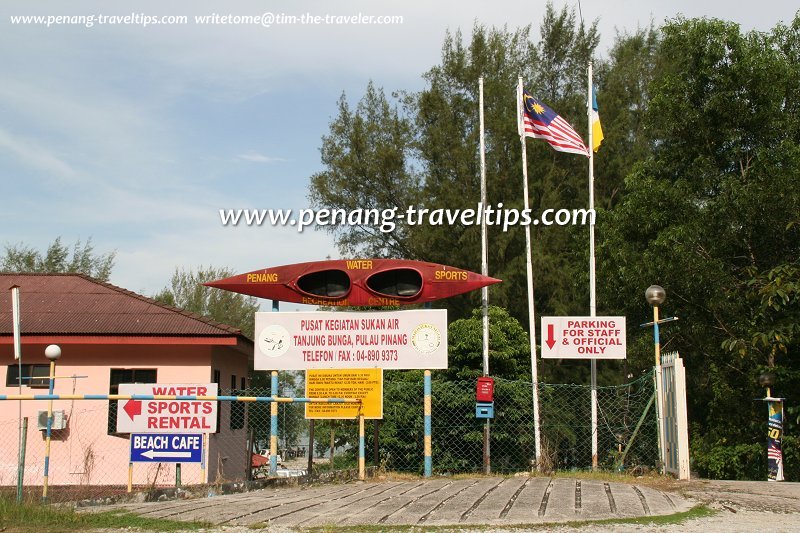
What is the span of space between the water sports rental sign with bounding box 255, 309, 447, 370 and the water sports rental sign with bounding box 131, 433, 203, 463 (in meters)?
2.17

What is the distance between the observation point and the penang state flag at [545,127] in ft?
64.8

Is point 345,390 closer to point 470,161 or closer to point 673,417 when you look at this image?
point 673,417

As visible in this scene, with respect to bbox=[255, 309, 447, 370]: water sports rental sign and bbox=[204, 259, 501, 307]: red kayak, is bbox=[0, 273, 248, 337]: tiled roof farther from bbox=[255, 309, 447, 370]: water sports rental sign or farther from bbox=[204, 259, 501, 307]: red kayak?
bbox=[255, 309, 447, 370]: water sports rental sign

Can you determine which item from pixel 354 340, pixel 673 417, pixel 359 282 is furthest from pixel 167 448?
pixel 673 417

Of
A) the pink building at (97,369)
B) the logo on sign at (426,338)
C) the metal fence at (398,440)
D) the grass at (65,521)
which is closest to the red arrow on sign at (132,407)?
the grass at (65,521)

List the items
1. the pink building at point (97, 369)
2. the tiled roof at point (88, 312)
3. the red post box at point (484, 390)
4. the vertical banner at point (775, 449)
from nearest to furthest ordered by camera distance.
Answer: the red post box at point (484, 390)
the vertical banner at point (775, 449)
the pink building at point (97, 369)
the tiled roof at point (88, 312)

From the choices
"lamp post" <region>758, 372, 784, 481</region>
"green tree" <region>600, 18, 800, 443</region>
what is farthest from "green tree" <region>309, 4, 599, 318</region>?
"lamp post" <region>758, 372, 784, 481</region>

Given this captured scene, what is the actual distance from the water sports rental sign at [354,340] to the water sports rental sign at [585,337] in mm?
2958

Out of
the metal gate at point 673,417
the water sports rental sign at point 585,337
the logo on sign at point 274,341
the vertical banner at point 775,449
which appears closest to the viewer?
the metal gate at point 673,417

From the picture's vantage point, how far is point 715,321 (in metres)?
21.8

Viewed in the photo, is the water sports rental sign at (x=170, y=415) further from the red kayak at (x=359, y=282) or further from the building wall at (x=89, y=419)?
the building wall at (x=89, y=419)

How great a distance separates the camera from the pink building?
1748 centimetres

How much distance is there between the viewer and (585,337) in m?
15.9

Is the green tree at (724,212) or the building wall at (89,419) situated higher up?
the green tree at (724,212)
